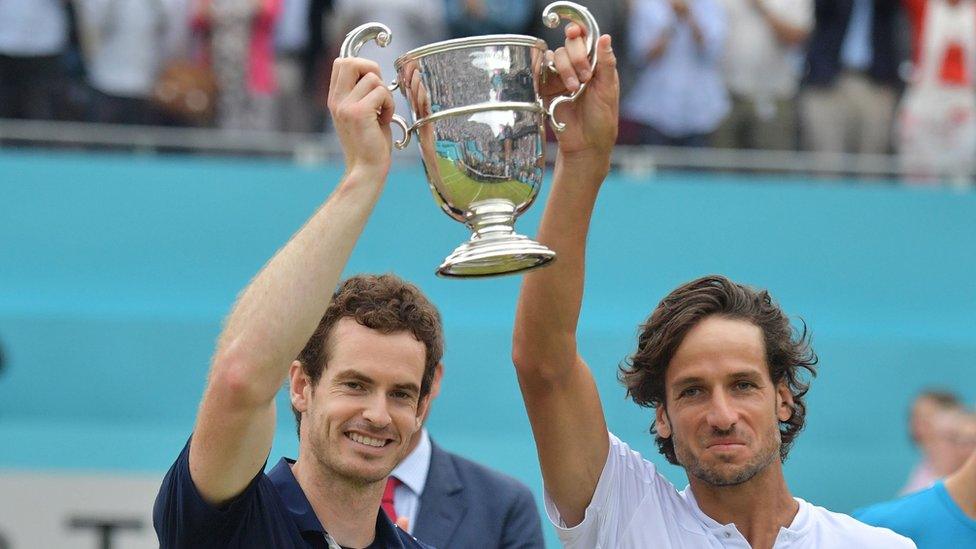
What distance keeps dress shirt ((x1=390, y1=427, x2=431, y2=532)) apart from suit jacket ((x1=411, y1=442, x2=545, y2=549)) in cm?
2

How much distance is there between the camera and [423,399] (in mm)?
2738

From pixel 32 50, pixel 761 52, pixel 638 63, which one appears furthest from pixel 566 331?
pixel 761 52

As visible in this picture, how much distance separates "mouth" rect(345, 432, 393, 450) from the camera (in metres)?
2.50

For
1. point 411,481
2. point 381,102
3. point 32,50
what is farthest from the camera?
point 32,50

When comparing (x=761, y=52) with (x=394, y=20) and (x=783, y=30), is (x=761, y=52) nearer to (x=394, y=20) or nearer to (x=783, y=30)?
(x=783, y=30)

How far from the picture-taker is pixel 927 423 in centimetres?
606

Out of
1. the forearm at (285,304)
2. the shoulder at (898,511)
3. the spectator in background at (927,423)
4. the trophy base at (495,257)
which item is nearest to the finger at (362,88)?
the forearm at (285,304)

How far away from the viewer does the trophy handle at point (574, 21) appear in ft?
8.30

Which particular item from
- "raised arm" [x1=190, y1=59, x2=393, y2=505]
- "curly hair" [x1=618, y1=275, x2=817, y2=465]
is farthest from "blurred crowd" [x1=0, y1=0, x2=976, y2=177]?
"raised arm" [x1=190, y1=59, x2=393, y2=505]

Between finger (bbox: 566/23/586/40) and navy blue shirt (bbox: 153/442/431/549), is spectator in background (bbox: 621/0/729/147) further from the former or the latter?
navy blue shirt (bbox: 153/442/431/549)

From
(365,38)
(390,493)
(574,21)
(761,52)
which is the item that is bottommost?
(390,493)

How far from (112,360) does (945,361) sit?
3.62m

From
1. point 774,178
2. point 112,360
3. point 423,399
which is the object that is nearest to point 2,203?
point 112,360

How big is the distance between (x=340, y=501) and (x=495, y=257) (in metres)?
0.47
